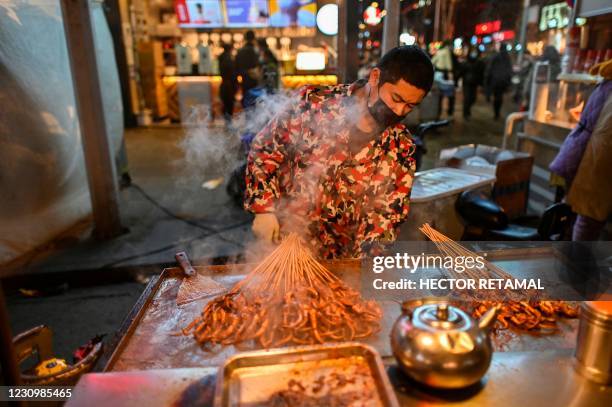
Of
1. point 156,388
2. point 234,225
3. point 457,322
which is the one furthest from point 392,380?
→ point 234,225

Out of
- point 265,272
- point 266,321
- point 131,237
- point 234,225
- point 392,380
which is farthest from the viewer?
point 234,225

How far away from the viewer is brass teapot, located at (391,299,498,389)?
1.25 meters

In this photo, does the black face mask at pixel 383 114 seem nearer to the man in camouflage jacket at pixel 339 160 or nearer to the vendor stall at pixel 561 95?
the man in camouflage jacket at pixel 339 160

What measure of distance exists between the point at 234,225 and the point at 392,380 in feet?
17.5

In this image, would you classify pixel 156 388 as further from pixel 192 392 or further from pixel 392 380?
pixel 392 380

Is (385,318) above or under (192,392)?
under

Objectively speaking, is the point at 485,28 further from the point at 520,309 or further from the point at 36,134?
the point at 520,309

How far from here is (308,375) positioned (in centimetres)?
138

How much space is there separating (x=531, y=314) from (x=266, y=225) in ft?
5.02

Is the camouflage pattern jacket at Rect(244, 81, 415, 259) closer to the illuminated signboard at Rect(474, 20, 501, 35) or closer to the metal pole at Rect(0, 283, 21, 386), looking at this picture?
the metal pole at Rect(0, 283, 21, 386)

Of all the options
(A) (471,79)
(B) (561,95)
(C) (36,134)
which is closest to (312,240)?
(C) (36,134)

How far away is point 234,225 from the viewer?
655 cm

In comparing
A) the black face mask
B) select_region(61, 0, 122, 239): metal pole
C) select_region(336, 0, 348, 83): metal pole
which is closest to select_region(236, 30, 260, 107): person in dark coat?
select_region(61, 0, 122, 239): metal pole

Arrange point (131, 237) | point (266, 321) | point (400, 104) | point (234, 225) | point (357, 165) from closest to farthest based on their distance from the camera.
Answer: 1. point (266, 321)
2. point (400, 104)
3. point (357, 165)
4. point (131, 237)
5. point (234, 225)
